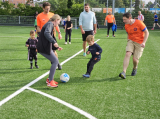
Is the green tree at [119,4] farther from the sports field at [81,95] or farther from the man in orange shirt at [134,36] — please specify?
the man in orange shirt at [134,36]

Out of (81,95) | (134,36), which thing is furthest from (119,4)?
(81,95)

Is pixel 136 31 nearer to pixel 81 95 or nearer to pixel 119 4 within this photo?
pixel 81 95

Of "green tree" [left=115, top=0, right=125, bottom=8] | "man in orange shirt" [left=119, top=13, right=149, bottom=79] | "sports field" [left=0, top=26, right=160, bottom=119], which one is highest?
"green tree" [left=115, top=0, right=125, bottom=8]

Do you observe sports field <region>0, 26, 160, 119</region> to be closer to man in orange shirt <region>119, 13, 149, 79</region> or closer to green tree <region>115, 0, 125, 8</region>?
man in orange shirt <region>119, 13, 149, 79</region>

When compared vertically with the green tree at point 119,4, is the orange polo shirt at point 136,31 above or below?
below

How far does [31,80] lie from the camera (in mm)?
5840

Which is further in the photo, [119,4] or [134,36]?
[119,4]

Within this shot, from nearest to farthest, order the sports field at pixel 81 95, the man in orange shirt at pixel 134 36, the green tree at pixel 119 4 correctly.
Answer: the sports field at pixel 81 95
the man in orange shirt at pixel 134 36
the green tree at pixel 119 4

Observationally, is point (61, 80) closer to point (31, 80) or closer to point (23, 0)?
point (31, 80)

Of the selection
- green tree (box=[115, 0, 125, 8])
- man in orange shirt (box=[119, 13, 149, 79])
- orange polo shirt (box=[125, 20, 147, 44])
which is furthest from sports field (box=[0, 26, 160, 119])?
green tree (box=[115, 0, 125, 8])

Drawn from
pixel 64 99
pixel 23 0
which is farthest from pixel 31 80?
pixel 23 0

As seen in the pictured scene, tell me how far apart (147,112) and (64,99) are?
1.67m

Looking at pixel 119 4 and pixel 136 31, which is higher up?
pixel 119 4

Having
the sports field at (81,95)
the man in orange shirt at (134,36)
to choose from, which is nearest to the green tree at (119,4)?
the sports field at (81,95)
